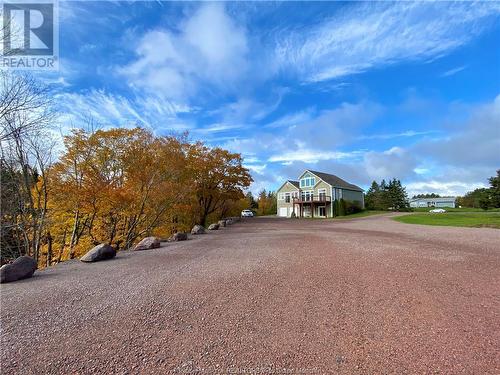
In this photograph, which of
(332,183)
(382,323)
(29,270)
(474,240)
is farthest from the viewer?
(332,183)

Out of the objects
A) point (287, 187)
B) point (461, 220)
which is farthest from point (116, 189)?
point (287, 187)

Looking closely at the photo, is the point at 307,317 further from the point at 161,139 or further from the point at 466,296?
the point at 161,139

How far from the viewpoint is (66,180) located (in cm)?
1116

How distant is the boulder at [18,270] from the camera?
224 inches

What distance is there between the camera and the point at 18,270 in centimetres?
587

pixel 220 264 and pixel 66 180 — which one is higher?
pixel 66 180

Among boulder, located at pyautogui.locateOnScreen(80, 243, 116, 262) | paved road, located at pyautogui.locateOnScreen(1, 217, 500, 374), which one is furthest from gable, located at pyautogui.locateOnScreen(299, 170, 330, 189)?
boulder, located at pyautogui.locateOnScreen(80, 243, 116, 262)

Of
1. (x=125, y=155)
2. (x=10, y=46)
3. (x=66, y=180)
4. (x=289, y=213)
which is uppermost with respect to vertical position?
(x=10, y=46)

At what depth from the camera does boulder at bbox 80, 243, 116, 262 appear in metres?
7.81

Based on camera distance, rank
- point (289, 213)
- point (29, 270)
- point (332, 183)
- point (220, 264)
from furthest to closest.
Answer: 1. point (289, 213)
2. point (332, 183)
3. point (220, 264)
4. point (29, 270)

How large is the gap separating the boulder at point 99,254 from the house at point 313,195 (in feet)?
102

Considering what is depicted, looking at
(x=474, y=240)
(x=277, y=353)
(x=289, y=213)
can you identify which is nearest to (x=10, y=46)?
(x=277, y=353)

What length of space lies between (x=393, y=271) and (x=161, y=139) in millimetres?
14793

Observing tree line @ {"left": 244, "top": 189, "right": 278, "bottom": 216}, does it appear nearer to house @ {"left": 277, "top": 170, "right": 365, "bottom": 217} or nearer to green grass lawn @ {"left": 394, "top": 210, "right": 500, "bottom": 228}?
house @ {"left": 277, "top": 170, "right": 365, "bottom": 217}
